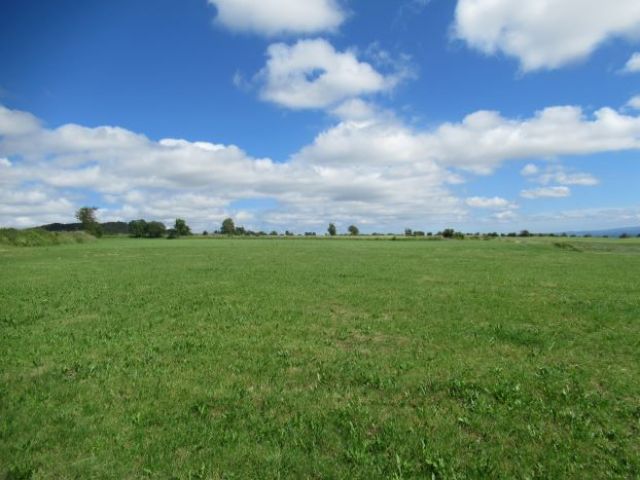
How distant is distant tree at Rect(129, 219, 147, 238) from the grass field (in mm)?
181375

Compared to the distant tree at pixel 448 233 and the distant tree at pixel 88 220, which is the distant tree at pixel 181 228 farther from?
the distant tree at pixel 448 233

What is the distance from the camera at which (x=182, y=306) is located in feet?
56.0

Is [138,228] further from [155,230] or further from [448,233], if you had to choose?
[448,233]

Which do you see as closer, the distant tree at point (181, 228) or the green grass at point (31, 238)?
the green grass at point (31, 238)

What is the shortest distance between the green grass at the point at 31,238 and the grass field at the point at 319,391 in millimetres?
80060

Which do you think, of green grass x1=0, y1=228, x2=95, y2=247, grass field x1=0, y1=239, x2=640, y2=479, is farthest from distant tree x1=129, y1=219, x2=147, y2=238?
grass field x1=0, y1=239, x2=640, y2=479

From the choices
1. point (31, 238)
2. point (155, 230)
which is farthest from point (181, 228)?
point (31, 238)

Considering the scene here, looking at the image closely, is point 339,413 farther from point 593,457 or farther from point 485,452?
point 593,457

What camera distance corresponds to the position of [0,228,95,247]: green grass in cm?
8049

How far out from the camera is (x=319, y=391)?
8148 mm

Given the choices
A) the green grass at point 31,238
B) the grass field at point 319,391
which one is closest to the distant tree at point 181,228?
the green grass at point 31,238

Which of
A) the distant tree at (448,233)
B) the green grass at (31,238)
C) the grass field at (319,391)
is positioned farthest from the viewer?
the distant tree at (448,233)

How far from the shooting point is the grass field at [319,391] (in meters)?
5.77

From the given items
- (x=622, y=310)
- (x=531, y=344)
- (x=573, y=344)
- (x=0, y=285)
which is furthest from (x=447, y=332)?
(x=0, y=285)
